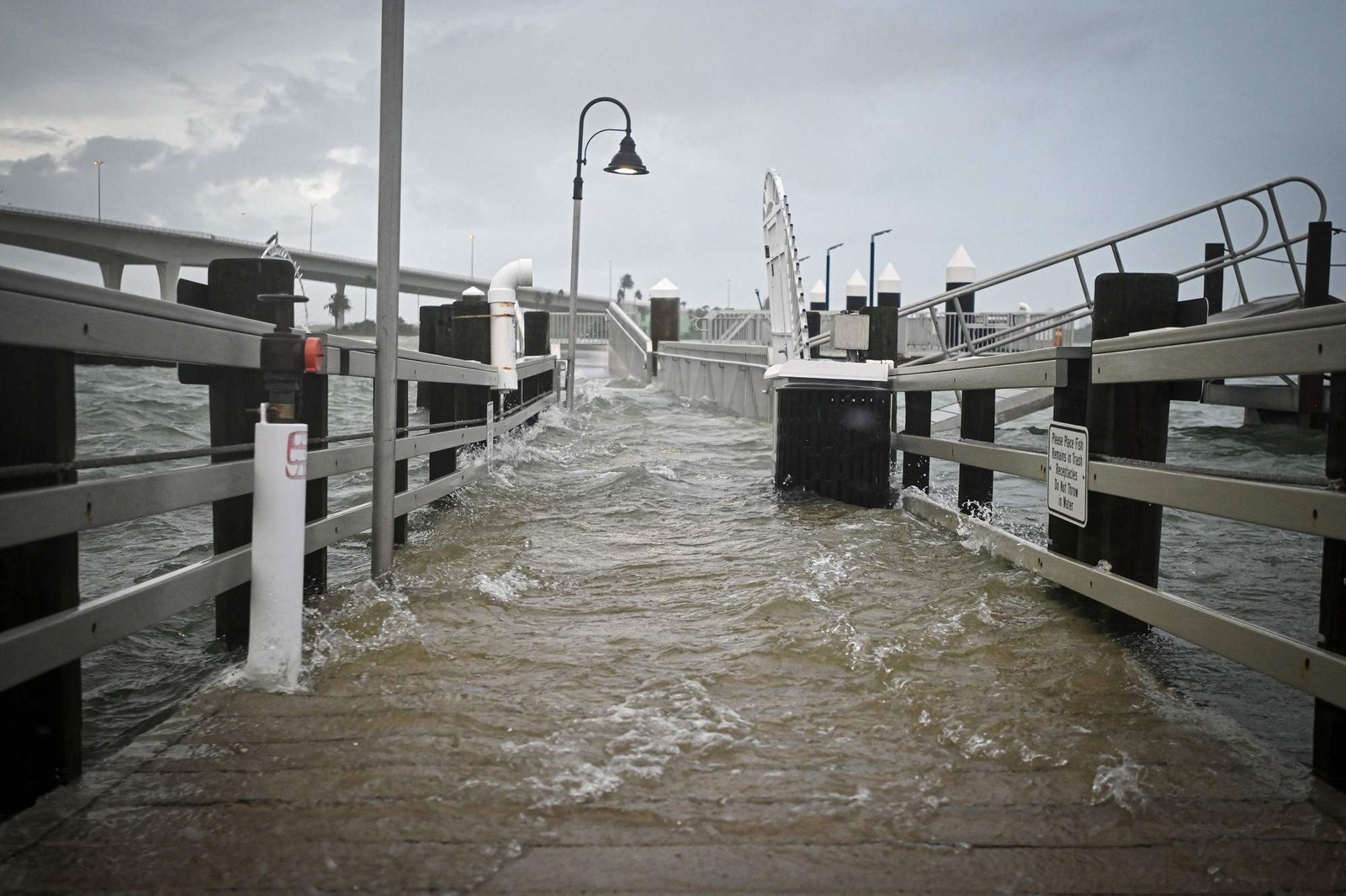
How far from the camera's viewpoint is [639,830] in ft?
8.70

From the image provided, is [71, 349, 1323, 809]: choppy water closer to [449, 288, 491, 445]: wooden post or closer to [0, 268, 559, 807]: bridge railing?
[0, 268, 559, 807]: bridge railing

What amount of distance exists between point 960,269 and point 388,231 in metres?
31.3

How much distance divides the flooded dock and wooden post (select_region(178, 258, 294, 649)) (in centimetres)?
42

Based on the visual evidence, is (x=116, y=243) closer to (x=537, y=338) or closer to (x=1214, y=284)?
(x=537, y=338)

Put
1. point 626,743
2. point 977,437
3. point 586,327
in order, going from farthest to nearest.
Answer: point 586,327 → point 977,437 → point 626,743

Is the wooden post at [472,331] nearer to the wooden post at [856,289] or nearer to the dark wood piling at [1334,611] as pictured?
the dark wood piling at [1334,611]

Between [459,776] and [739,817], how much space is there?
0.81 metres

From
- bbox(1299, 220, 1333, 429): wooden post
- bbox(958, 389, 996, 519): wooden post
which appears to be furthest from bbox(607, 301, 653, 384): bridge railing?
bbox(958, 389, 996, 519): wooden post

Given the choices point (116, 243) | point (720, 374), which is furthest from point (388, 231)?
point (116, 243)

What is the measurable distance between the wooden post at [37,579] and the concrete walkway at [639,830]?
0.13 meters

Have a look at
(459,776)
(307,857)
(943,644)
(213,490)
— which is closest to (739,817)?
(459,776)

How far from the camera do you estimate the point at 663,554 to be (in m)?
6.52

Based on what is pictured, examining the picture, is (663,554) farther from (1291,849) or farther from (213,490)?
(1291,849)

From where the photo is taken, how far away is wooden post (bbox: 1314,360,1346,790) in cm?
298
